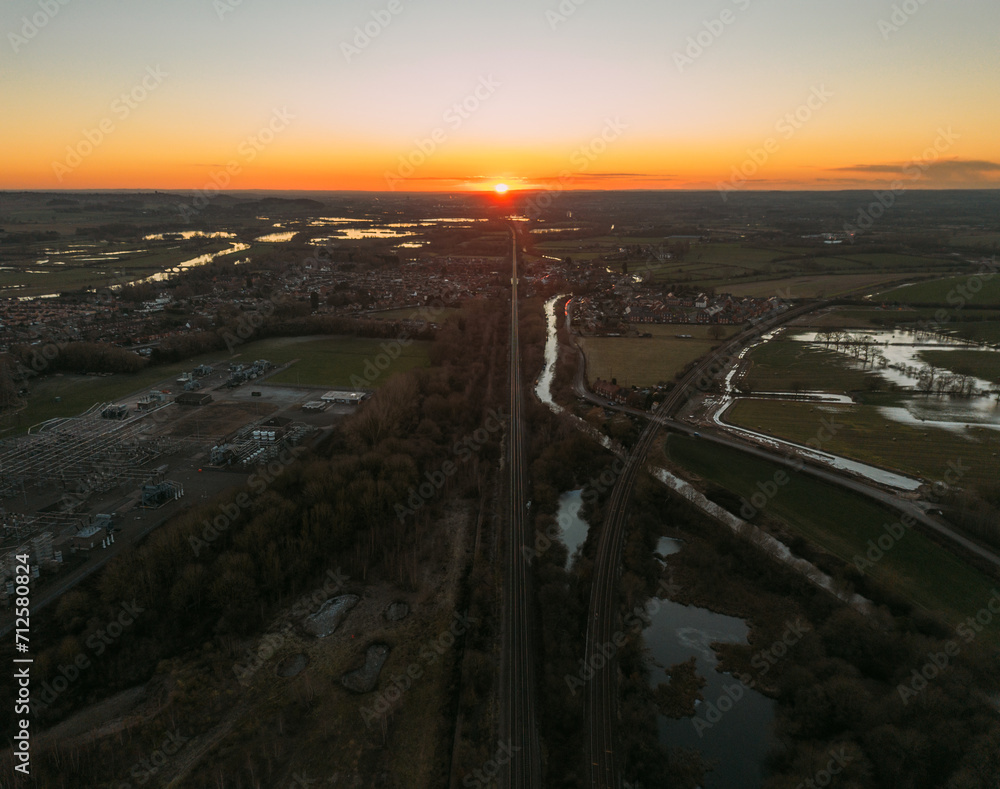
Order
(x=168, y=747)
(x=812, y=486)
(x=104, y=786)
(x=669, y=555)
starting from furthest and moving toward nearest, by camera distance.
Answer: (x=812, y=486) → (x=669, y=555) → (x=168, y=747) → (x=104, y=786)

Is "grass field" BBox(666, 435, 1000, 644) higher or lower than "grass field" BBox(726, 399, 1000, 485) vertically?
lower

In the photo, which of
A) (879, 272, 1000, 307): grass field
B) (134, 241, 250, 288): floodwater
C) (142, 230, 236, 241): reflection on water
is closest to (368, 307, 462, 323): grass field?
(134, 241, 250, 288): floodwater

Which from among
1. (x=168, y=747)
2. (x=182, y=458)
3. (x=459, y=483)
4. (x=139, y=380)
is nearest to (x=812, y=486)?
(x=459, y=483)

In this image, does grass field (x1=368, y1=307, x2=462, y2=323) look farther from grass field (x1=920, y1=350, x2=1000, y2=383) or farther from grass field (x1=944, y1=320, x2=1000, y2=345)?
grass field (x1=944, y1=320, x2=1000, y2=345)

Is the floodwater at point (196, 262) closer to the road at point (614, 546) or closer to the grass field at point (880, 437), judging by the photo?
the road at point (614, 546)

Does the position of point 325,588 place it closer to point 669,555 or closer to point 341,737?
point 341,737

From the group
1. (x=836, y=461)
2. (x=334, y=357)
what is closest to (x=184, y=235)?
(x=334, y=357)

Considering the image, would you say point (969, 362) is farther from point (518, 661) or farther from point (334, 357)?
point (334, 357)
